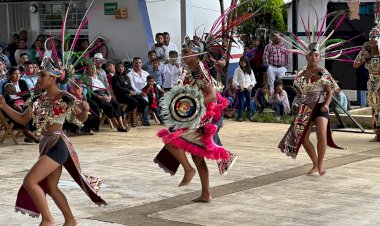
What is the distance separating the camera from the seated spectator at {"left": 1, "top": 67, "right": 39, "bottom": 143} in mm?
14258

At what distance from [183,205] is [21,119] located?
2.13 m

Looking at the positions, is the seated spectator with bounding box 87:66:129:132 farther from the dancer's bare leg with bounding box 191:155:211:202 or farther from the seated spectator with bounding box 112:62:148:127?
the dancer's bare leg with bounding box 191:155:211:202

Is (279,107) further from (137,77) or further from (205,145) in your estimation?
(205,145)

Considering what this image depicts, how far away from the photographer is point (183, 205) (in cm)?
902

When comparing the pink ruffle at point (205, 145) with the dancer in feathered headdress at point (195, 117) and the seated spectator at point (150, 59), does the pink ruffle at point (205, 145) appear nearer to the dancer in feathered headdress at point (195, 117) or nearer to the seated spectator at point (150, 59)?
the dancer in feathered headdress at point (195, 117)

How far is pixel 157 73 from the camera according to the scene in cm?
1781

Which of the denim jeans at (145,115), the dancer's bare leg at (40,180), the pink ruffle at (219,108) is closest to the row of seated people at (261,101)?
the denim jeans at (145,115)

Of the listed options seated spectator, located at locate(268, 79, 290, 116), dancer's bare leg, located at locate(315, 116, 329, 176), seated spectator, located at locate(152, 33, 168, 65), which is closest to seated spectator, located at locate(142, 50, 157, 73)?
seated spectator, located at locate(152, 33, 168, 65)

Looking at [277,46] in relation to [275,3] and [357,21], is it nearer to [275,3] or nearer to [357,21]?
[357,21]

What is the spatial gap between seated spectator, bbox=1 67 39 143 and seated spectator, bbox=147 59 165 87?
3.84 meters

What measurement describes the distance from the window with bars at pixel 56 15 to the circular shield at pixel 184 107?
12.5 metres

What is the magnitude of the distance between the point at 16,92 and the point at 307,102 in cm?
557

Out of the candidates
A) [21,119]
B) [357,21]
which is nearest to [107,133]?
[357,21]

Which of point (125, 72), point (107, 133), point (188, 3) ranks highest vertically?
point (188, 3)
